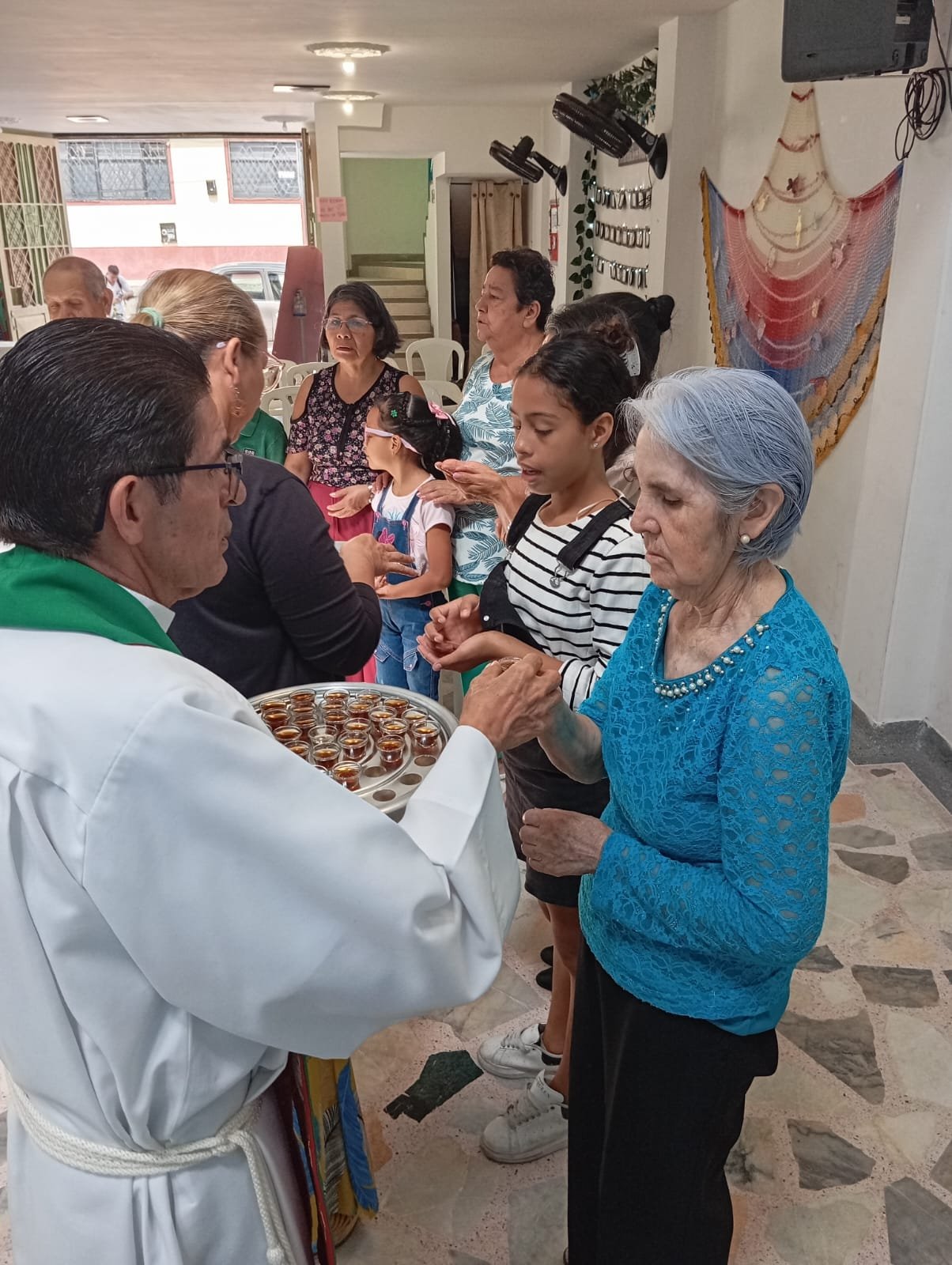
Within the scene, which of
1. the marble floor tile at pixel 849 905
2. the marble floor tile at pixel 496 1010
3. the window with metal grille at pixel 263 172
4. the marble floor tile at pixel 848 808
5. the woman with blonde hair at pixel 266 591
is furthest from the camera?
the window with metal grille at pixel 263 172

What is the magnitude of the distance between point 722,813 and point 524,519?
3.43 feet

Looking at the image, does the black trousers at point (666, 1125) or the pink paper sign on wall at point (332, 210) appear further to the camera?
the pink paper sign on wall at point (332, 210)

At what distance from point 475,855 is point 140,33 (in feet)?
17.8

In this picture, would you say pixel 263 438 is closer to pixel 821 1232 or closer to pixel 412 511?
pixel 412 511

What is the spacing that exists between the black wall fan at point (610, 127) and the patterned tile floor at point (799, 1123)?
13.7 ft

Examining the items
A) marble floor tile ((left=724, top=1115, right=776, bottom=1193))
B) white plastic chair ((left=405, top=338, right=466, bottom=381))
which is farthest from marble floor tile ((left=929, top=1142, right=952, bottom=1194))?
white plastic chair ((left=405, top=338, right=466, bottom=381))

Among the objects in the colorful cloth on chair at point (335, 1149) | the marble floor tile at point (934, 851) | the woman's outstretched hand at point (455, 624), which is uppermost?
the woman's outstretched hand at point (455, 624)

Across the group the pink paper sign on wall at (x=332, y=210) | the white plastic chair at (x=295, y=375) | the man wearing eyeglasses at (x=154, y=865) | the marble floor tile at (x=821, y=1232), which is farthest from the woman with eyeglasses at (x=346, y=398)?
the pink paper sign on wall at (x=332, y=210)

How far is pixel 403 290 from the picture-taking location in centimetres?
1184

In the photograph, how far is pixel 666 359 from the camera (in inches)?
224

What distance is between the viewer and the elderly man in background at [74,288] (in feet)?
12.2

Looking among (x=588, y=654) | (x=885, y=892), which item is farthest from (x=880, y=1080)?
Answer: (x=588, y=654)

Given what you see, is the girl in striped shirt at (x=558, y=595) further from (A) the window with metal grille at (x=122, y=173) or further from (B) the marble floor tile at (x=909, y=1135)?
(A) the window with metal grille at (x=122, y=173)

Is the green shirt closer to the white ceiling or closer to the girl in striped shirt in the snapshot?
the girl in striped shirt
